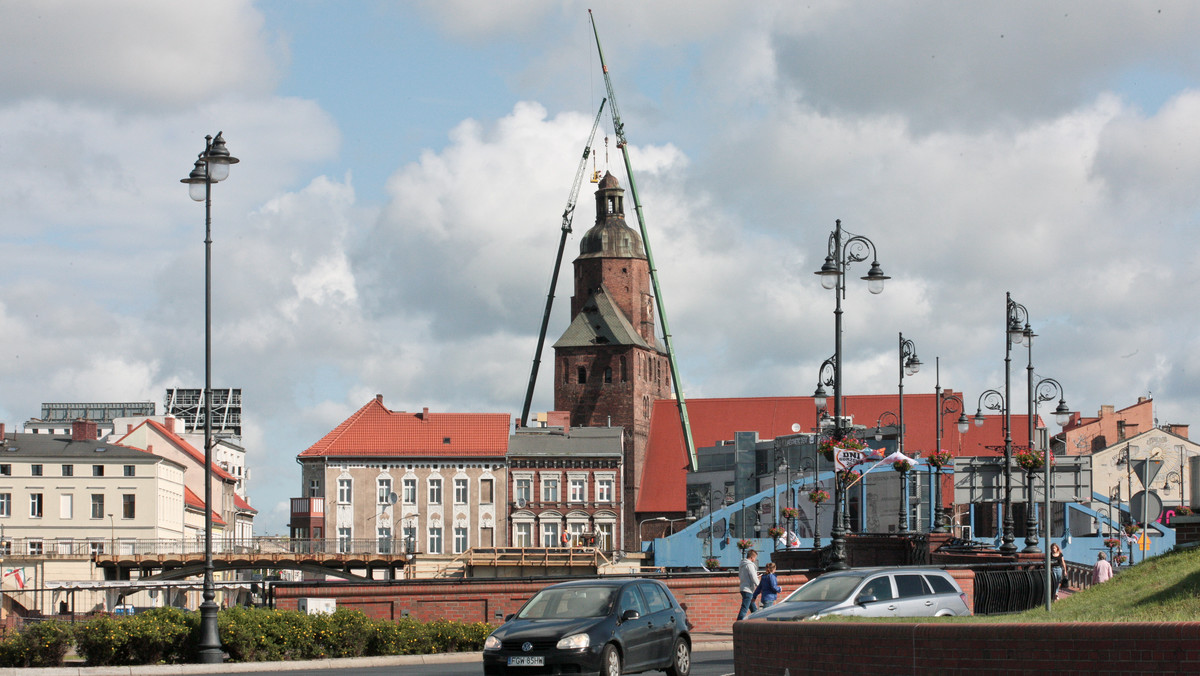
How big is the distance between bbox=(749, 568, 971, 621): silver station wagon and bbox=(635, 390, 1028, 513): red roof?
287 feet

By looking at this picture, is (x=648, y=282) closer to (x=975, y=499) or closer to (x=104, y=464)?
(x=104, y=464)

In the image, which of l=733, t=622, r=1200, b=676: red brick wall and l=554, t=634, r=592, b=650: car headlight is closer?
l=733, t=622, r=1200, b=676: red brick wall

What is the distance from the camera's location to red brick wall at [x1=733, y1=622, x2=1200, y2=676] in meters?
11.3

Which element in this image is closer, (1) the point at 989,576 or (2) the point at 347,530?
(1) the point at 989,576

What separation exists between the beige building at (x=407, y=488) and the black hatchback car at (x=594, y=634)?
8618 centimetres

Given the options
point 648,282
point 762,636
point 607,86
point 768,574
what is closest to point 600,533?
point 648,282

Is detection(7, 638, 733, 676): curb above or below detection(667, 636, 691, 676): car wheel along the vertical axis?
below

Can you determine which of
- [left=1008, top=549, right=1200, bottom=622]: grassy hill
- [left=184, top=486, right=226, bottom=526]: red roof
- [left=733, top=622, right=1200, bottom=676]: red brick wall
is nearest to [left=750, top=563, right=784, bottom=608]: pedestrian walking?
[left=1008, top=549, right=1200, bottom=622]: grassy hill

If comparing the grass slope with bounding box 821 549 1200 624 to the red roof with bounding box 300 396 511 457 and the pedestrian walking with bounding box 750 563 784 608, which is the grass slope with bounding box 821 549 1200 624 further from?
the red roof with bounding box 300 396 511 457

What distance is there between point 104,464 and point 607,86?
74.4m

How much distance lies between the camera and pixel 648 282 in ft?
422

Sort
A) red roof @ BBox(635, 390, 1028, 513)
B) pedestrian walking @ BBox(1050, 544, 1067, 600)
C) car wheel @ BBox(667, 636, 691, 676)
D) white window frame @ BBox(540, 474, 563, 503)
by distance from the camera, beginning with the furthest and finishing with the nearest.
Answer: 1. red roof @ BBox(635, 390, 1028, 513)
2. white window frame @ BBox(540, 474, 563, 503)
3. pedestrian walking @ BBox(1050, 544, 1067, 600)
4. car wheel @ BBox(667, 636, 691, 676)

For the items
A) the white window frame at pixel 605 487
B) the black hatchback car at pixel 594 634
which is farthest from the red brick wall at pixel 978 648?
the white window frame at pixel 605 487

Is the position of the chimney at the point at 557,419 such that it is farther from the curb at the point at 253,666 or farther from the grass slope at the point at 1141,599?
the grass slope at the point at 1141,599
